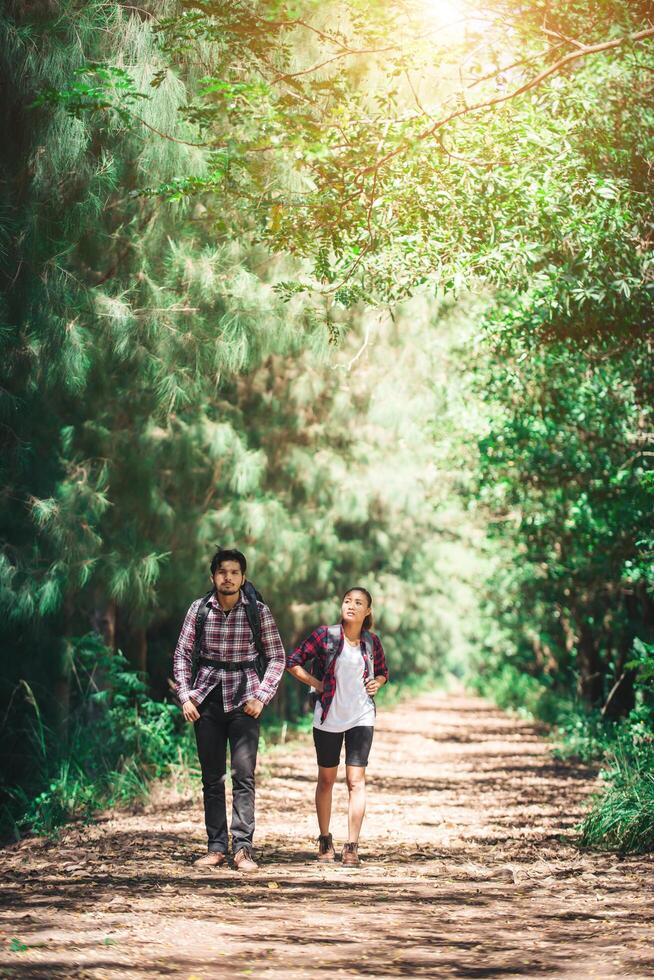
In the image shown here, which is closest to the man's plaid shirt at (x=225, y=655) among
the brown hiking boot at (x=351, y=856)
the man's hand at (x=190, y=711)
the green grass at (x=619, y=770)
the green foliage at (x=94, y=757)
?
the man's hand at (x=190, y=711)

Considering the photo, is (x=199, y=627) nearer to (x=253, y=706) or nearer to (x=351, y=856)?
(x=253, y=706)

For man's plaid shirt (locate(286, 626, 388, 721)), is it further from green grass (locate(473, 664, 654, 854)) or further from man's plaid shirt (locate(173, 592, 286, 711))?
green grass (locate(473, 664, 654, 854))

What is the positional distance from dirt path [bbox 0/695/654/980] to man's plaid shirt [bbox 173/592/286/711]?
1.08 meters

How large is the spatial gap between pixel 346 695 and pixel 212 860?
1.31 meters

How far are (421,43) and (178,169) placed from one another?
2673 millimetres

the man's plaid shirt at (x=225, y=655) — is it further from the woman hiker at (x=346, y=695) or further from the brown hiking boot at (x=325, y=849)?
the brown hiking boot at (x=325, y=849)

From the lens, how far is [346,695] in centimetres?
770

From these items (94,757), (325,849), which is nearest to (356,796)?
(325,849)

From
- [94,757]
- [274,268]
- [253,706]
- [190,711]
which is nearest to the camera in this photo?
[190,711]

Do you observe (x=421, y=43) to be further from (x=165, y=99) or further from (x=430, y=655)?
(x=430, y=655)

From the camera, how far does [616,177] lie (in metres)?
9.81

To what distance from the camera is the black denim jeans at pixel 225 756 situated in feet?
24.2

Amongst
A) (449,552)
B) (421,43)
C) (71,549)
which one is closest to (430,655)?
(449,552)

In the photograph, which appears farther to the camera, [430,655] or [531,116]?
[430,655]
